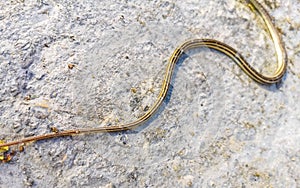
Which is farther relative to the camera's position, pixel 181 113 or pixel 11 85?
pixel 181 113

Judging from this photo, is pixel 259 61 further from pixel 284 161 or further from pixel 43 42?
pixel 43 42

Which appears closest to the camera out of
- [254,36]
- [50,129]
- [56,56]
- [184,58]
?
[50,129]

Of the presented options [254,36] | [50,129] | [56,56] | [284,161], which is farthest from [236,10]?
[50,129]

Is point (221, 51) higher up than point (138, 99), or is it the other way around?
point (221, 51)

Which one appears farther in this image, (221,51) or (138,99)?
(221,51)
